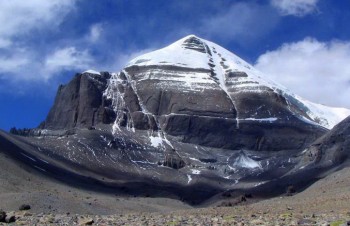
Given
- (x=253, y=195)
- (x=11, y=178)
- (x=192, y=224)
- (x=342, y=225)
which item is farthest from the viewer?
(x=253, y=195)

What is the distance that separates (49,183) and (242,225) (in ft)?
370

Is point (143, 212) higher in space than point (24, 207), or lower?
lower

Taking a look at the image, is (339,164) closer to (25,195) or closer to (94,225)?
(25,195)

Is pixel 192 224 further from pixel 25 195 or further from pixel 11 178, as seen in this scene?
pixel 11 178

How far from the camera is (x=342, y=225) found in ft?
99.9

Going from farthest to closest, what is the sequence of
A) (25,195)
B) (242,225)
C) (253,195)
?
(253,195)
(25,195)
(242,225)

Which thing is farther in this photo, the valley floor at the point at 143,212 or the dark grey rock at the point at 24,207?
the dark grey rock at the point at 24,207

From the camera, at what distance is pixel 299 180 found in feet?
639

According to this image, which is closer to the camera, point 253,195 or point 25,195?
point 25,195

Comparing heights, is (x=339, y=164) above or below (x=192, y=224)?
above

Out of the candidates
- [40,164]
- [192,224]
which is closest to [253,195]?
[40,164]

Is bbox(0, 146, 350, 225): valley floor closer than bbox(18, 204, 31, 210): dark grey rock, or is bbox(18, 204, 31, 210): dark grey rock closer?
bbox(0, 146, 350, 225): valley floor

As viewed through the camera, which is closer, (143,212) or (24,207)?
(24,207)

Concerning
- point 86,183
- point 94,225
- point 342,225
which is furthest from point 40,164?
point 342,225
